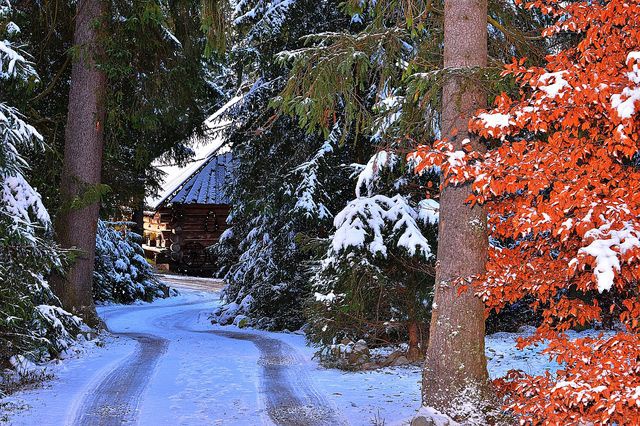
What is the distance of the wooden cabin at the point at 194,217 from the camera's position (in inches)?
1324

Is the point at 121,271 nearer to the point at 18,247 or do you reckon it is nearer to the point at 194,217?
the point at 194,217

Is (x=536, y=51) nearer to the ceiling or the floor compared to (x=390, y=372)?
nearer to the ceiling

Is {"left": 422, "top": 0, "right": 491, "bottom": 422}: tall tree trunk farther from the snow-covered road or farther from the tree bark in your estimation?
the tree bark

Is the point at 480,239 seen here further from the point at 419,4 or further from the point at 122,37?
the point at 122,37

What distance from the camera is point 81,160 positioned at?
12.8 m

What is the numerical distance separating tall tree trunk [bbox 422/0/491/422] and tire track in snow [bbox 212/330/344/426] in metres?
1.33

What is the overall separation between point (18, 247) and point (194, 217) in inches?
1069

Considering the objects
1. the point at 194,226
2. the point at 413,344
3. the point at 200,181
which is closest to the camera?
the point at 413,344

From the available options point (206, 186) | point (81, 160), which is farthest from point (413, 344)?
point (206, 186)

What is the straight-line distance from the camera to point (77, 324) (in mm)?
10445

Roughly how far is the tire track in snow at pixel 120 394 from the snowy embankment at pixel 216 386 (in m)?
0.01

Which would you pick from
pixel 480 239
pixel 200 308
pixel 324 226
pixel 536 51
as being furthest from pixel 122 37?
pixel 200 308

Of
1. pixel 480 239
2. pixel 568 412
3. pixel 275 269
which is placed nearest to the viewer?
pixel 568 412

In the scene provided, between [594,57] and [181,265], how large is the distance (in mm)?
33088
